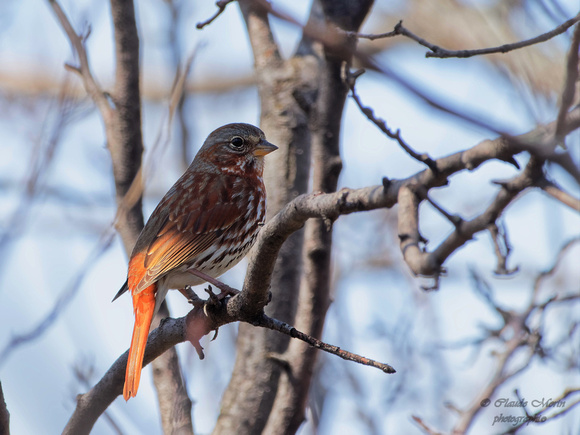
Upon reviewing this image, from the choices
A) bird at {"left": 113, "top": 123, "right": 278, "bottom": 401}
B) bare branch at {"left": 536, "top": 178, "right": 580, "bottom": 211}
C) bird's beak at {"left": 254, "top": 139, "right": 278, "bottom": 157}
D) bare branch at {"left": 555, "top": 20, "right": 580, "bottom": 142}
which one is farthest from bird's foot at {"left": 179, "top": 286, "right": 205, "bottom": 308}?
bare branch at {"left": 555, "top": 20, "right": 580, "bottom": 142}

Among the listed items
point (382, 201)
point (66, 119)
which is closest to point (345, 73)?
point (382, 201)

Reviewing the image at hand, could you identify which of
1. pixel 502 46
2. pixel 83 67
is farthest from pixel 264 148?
pixel 502 46

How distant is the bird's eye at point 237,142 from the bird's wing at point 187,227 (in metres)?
0.49

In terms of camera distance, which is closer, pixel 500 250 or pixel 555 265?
pixel 500 250

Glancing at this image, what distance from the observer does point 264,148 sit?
5246 millimetres

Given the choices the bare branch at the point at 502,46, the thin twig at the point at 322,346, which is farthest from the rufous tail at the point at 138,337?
the bare branch at the point at 502,46

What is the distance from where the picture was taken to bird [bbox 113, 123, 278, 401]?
175 inches

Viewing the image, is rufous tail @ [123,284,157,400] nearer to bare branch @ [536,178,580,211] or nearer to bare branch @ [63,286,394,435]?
bare branch @ [63,286,394,435]

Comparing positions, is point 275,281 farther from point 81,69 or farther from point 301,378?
point 81,69

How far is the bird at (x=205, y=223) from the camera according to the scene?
4.45 m

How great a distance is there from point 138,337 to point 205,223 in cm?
121

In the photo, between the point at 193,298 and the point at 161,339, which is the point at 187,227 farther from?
the point at 161,339

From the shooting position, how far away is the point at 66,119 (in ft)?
13.8

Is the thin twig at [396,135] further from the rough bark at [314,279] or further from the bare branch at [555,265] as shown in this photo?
the bare branch at [555,265]
